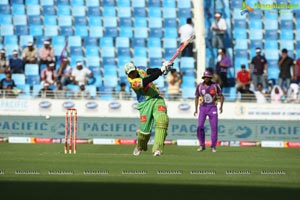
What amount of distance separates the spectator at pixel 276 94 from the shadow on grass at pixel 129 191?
17950 millimetres

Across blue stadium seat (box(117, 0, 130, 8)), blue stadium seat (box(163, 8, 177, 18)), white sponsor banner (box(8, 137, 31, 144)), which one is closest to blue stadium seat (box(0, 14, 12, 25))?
blue stadium seat (box(117, 0, 130, 8))

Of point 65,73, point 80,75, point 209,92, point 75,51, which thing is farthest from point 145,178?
point 75,51

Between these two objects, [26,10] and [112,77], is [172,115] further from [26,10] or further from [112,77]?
[26,10]

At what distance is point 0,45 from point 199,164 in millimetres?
18511

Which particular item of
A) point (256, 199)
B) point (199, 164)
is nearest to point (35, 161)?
point (199, 164)

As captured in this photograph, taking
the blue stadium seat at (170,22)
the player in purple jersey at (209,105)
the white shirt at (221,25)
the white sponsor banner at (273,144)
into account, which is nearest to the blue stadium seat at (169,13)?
the blue stadium seat at (170,22)

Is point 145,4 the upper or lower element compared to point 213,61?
upper

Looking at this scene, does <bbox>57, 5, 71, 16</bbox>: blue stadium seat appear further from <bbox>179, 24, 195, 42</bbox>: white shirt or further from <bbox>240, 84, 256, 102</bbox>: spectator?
<bbox>240, 84, 256, 102</bbox>: spectator

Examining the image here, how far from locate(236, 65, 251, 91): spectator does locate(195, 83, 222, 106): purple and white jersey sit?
835cm

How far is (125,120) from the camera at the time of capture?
1131 inches

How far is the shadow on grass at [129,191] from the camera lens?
10117 mm

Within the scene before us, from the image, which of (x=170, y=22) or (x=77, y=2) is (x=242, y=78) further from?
(x=77, y=2)

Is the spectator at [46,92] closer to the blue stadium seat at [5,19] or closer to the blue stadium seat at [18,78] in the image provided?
the blue stadium seat at [18,78]

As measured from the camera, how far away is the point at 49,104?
94.4ft
